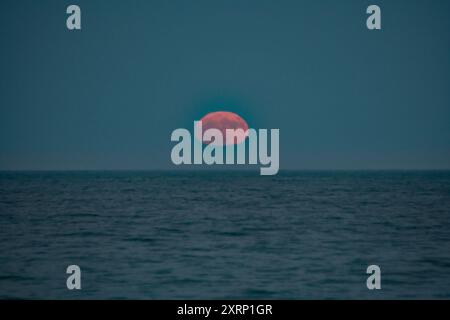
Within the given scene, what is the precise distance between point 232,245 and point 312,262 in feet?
15.4

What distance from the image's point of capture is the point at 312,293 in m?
14.4

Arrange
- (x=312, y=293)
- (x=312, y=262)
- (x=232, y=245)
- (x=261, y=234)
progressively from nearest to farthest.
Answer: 1. (x=312, y=293)
2. (x=312, y=262)
3. (x=232, y=245)
4. (x=261, y=234)

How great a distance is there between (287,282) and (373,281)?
7.51 feet

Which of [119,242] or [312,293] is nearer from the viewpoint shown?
[312,293]

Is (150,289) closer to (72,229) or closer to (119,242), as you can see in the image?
(119,242)

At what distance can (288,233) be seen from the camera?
85.3 feet

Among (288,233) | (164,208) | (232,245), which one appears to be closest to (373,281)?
(232,245)

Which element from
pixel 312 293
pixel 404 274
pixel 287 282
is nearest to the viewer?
pixel 312 293
